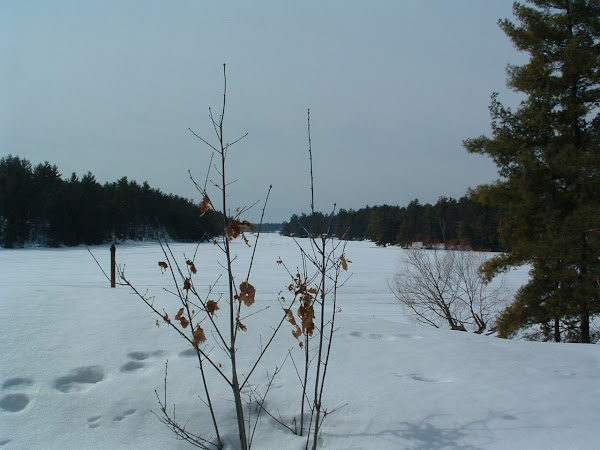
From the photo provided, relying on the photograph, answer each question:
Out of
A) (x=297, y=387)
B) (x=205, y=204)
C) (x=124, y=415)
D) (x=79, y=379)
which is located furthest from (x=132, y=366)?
(x=205, y=204)

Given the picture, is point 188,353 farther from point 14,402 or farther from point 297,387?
point 14,402

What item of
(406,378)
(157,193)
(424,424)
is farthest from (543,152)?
(157,193)

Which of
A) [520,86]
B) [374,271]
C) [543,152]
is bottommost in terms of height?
[374,271]

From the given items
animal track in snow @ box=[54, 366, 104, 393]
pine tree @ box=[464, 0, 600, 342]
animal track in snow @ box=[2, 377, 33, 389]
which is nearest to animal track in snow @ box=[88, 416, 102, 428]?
animal track in snow @ box=[54, 366, 104, 393]

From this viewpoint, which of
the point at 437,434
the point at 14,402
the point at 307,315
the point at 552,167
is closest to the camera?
the point at 307,315

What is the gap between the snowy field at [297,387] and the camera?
237 cm

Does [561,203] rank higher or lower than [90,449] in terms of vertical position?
higher

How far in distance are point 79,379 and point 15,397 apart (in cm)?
40

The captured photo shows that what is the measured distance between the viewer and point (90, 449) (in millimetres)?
2285

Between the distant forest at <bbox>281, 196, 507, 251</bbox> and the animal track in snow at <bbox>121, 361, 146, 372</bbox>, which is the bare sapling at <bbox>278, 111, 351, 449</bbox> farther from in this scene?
the distant forest at <bbox>281, 196, 507, 251</bbox>

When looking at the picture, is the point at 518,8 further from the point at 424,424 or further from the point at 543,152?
the point at 424,424

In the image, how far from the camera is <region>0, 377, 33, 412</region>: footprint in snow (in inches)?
102

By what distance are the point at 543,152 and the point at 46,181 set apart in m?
40.7

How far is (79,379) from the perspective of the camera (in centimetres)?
295
